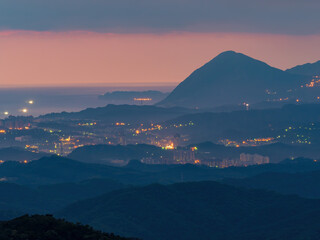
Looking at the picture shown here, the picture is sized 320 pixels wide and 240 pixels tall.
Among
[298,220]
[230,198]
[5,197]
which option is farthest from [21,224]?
[5,197]

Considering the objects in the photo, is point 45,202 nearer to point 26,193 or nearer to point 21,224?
point 26,193

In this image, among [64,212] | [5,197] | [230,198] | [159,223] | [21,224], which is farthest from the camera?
[5,197]

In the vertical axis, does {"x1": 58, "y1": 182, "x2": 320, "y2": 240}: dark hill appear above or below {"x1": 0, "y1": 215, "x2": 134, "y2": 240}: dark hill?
below

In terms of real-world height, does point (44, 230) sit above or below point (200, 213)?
above

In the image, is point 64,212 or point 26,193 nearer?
point 64,212

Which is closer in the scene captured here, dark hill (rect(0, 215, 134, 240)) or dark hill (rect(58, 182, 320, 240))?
dark hill (rect(0, 215, 134, 240))
